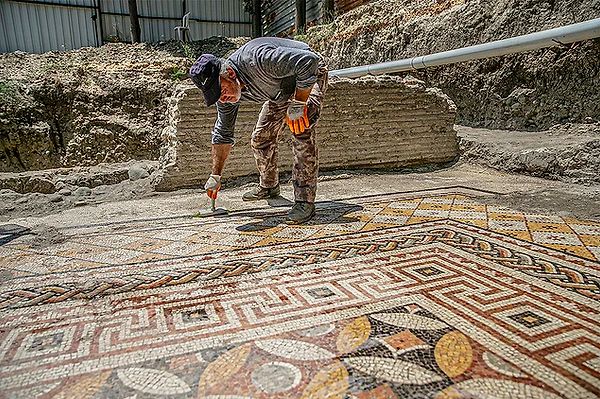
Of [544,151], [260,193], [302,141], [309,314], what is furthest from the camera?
[544,151]

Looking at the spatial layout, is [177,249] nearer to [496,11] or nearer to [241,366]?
[241,366]

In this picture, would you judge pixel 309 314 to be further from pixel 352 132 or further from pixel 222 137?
pixel 352 132

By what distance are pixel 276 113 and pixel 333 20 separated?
24.8ft

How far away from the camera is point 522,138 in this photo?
4566 millimetres

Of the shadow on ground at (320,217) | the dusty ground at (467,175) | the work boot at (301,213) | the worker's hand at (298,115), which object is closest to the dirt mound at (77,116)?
the dusty ground at (467,175)

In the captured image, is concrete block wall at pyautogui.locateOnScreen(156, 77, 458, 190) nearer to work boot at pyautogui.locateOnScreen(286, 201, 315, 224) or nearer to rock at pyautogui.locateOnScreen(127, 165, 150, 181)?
rock at pyautogui.locateOnScreen(127, 165, 150, 181)

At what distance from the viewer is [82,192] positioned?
3.75 metres

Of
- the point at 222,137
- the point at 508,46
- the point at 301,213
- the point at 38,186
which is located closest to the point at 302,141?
the point at 301,213

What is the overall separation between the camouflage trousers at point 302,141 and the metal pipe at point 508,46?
7.63 feet

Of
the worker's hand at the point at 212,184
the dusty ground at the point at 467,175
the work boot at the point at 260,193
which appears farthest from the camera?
the dusty ground at the point at 467,175

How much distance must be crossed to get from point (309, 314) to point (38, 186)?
3.63 meters

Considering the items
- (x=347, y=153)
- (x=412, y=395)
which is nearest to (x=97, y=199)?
(x=347, y=153)

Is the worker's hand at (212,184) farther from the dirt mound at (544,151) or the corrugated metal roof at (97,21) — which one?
the corrugated metal roof at (97,21)

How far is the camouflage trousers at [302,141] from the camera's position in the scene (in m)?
2.47
